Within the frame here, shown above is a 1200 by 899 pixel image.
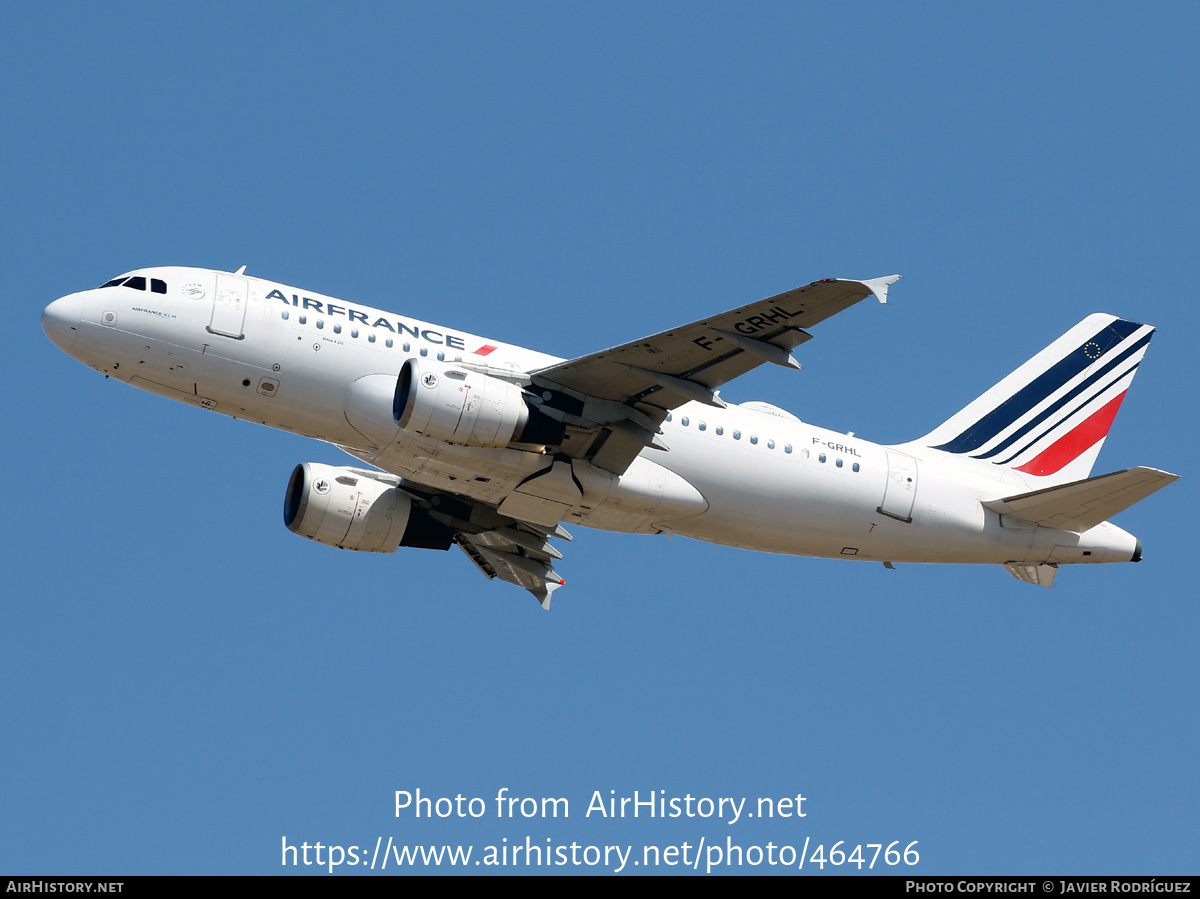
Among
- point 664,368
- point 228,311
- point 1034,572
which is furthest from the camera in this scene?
point 1034,572

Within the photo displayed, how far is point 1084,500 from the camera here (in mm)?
37250

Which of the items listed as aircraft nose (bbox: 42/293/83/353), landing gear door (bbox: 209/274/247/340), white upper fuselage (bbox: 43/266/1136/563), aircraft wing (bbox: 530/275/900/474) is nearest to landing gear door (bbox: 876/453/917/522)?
white upper fuselage (bbox: 43/266/1136/563)

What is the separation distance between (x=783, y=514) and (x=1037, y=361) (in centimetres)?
1183

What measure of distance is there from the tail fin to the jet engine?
1383 centimetres

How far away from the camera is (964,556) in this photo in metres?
38.5

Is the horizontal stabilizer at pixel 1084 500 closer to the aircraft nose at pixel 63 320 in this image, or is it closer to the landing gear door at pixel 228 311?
the landing gear door at pixel 228 311

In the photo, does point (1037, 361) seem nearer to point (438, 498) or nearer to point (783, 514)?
point (783, 514)

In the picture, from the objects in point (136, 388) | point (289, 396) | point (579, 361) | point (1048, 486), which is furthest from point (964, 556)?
point (136, 388)

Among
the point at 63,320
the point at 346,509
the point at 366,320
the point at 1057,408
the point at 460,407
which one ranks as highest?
the point at 1057,408

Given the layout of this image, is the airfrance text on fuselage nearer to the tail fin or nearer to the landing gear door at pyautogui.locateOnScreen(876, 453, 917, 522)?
the landing gear door at pyautogui.locateOnScreen(876, 453, 917, 522)

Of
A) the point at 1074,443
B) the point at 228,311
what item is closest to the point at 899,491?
the point at 1074,443

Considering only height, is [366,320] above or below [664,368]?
above

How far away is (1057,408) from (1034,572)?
5.70 meters

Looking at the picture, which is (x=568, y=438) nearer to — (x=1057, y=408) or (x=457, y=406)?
(x=457, y=406)
